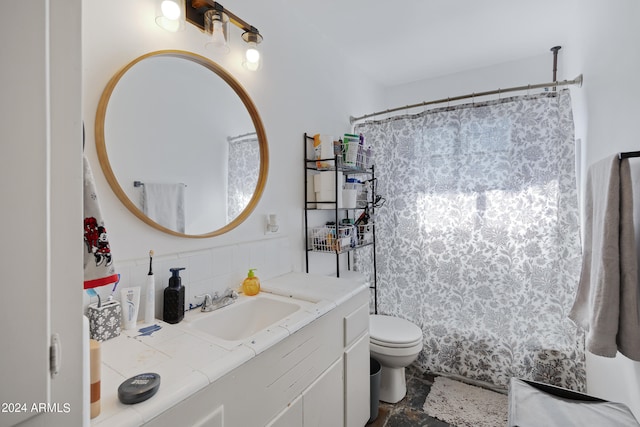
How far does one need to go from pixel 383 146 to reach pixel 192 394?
2.14 m

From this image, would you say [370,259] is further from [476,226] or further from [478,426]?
[478,426]

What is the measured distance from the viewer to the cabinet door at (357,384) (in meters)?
1.38

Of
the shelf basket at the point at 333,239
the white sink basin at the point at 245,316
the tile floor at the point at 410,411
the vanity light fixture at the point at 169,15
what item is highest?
the vanity light fixture at the point at 169,15

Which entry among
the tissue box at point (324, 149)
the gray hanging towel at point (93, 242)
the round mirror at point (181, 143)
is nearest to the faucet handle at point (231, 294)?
the round mirror at point (181, 143)

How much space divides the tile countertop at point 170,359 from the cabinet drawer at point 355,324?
24 cm

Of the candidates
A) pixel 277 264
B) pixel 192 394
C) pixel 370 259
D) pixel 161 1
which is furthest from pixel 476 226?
pixel 161 1

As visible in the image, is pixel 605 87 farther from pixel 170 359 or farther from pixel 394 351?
pixel 170 359

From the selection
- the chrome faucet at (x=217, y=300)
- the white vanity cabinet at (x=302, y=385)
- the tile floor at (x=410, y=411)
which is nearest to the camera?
the white vanity cabinet at (x=302, y=385)

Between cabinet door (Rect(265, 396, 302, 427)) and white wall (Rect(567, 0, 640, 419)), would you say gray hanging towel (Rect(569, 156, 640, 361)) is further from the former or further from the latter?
cabinet door (Rect(265, 396, 302, 427))

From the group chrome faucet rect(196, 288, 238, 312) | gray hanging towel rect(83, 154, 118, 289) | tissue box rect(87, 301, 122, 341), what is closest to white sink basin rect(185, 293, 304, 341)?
chrome faucet rect(196, 288, 238, 312)

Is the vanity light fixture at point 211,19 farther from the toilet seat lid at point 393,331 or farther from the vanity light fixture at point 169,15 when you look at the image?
the toilet seat lid at point 393,331

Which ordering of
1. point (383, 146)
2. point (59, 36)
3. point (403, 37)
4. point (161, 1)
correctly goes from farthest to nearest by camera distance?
point (383, 146) < point (403, 37) < point (161, 1) < point (59, 36)

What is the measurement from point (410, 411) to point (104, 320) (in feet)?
5.88

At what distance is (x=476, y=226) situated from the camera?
206cm
